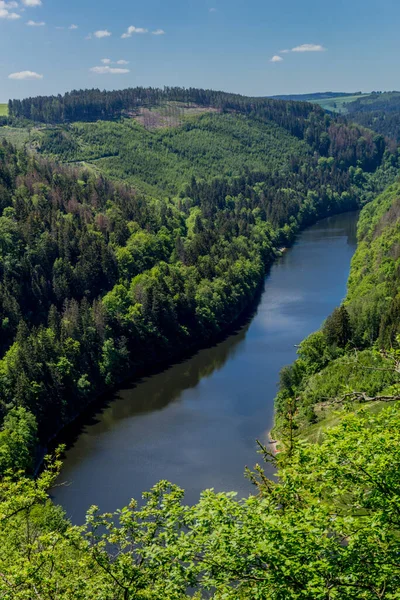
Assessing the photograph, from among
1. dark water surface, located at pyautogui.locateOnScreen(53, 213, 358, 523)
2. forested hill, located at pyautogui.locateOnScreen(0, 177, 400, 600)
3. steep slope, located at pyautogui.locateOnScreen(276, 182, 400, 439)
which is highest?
forested hill, located at pyautogui.locateOnScreen(0, 177, 400, 600)

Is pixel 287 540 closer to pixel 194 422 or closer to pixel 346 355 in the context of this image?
pixel 194 422

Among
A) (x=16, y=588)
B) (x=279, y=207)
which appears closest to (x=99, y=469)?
(x=16, y=588)

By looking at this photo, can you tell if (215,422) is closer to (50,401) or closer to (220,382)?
(220,382)

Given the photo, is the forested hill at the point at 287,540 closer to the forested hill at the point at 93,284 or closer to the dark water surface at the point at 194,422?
the dark water surface at the point at 194,422

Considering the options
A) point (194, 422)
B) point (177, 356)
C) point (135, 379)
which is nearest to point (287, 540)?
point (194, 422)

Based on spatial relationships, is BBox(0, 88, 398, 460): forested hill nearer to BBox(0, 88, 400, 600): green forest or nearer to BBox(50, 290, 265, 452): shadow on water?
BBox(0, 88, 400, 600): green forest

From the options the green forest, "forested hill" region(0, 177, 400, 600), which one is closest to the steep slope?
the green forest

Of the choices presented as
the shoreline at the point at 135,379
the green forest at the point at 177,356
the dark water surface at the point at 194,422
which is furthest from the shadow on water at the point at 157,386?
the green forest at the point at 177,356
